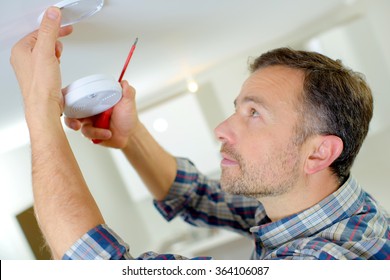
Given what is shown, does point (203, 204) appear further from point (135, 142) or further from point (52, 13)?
point (52, 13)

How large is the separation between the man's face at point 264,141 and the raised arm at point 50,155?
36 centimetres

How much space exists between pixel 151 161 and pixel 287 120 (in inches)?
15.3

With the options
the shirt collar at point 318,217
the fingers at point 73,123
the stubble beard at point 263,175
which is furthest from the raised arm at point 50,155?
the shirt collar at point 318,217

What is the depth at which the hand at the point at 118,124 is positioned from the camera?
96 cm

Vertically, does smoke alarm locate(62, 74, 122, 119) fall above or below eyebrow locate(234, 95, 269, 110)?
above

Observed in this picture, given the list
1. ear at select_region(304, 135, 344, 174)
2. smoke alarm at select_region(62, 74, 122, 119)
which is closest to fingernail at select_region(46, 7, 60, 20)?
smoke alarm at select_region(62, 74, 122, 119)

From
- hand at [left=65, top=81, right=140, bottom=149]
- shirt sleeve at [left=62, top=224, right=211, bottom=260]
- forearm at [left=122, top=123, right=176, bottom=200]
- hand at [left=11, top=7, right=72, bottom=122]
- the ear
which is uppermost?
hand at [left=11, top=7, right=72, bottom=122]

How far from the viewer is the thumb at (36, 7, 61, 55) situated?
2.29 ft

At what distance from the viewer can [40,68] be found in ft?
2.37

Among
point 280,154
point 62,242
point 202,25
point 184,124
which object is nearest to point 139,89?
point 184,124

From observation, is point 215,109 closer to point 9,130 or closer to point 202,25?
point 202,25

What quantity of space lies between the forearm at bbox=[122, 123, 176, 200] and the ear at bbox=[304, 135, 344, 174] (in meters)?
0.40

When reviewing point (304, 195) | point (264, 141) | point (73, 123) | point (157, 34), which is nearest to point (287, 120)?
point (264, 141)

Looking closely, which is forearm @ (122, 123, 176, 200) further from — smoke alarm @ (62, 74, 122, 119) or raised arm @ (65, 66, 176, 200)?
smoke alarm @ (62, 74, 122, 119)
